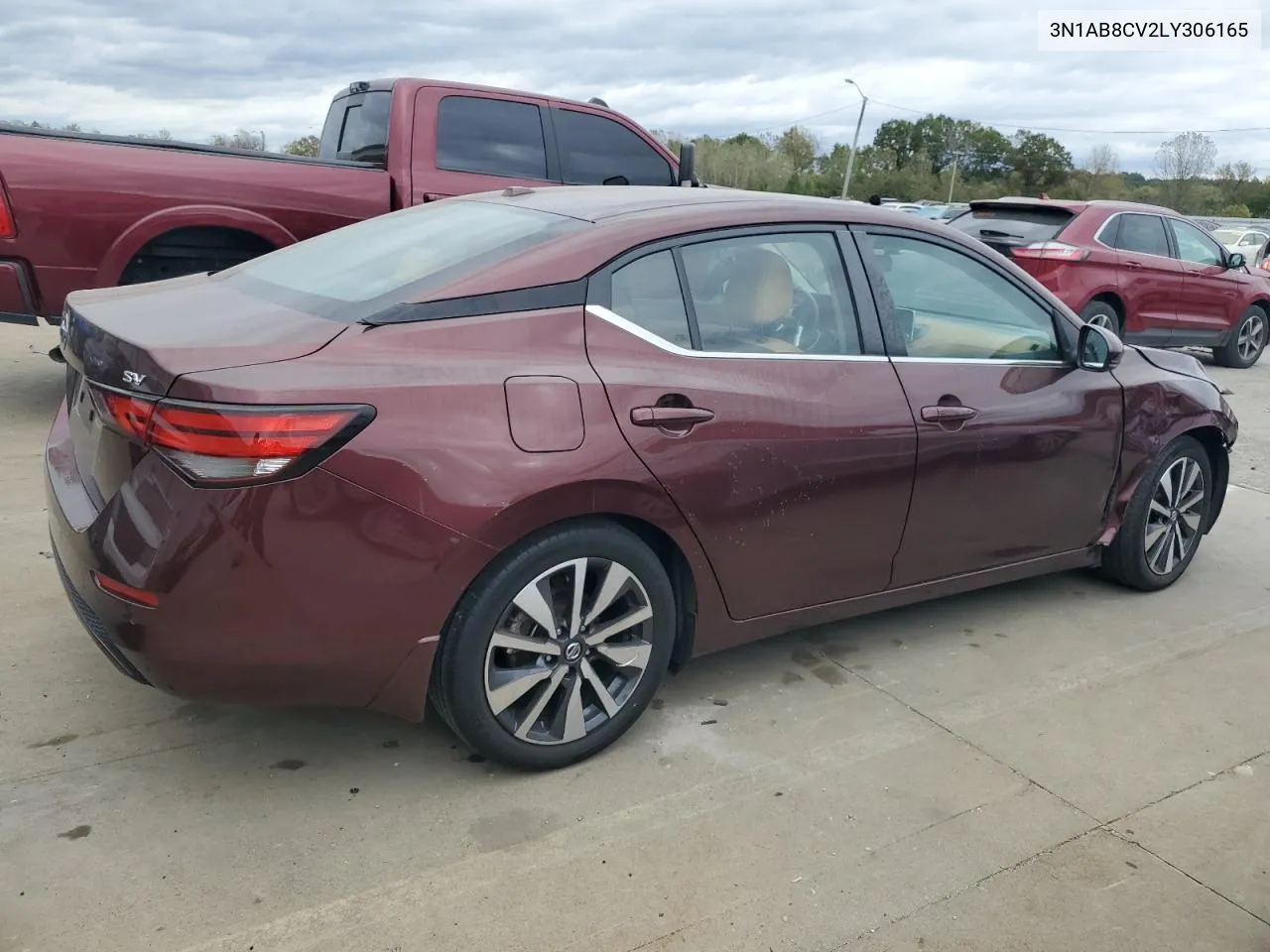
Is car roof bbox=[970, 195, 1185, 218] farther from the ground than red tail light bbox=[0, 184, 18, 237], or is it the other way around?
car roof bbox=[970, 195, 1185, 218]

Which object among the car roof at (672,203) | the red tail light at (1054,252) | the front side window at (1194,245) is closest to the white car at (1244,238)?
the front side window at (1194,245)

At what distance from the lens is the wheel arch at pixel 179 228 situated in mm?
6039

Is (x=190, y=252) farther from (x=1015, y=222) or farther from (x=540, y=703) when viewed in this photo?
(x=1015, y=222)

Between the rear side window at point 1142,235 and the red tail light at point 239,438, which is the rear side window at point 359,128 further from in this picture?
the rear side window at point 1142,235

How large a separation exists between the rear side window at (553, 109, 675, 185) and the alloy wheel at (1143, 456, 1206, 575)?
14.0ft

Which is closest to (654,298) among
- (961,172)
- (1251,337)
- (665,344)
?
(665,344)

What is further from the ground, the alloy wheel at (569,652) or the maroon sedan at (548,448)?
the maroon sedan at (548,448)

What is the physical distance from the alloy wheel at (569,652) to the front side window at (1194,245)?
10042 mm

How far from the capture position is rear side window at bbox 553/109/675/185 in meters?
7.52

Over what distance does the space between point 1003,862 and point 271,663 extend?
1885 millimetres

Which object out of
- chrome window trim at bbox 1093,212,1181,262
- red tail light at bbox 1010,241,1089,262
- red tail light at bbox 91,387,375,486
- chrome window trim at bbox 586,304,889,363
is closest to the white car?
chrome window trim at bbox 1093,212,1181,262

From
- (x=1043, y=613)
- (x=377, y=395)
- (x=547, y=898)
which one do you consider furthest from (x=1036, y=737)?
(x=377, y=395)

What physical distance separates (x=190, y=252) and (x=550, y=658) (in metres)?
4.43

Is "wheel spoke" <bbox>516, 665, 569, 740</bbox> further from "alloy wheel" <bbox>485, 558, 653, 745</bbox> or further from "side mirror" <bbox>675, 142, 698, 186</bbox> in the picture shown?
"side mirror" <bbox>675, 142, 698, 186</bbox>
